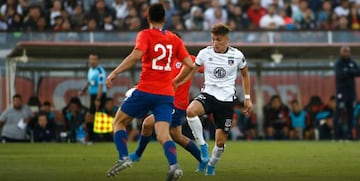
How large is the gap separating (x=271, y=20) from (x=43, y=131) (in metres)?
7.73

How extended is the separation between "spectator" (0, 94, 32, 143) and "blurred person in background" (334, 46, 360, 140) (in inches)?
317

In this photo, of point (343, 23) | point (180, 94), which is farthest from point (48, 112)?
point (180, 94)

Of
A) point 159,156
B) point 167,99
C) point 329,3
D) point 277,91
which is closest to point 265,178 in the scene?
point 167,99

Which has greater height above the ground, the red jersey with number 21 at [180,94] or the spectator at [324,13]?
the spectator at [324,13]

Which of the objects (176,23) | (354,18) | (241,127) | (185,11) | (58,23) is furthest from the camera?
(354,18)

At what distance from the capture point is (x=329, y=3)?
3180 cm

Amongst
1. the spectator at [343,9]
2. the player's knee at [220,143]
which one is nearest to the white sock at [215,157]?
the player's knee at [220,143]

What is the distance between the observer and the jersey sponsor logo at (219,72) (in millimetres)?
14875

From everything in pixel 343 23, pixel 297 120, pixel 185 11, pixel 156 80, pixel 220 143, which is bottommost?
pixel 297 120

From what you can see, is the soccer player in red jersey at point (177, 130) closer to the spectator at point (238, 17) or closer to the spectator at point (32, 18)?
the spectator at point (32, 18)

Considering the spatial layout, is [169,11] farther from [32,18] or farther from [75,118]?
[75,118]

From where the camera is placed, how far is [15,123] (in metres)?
26.4

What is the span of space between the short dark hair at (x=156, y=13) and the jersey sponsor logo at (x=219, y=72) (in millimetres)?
2683

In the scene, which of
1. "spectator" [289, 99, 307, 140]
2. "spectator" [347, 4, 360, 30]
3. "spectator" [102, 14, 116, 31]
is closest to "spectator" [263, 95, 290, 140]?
"spectator" [289, 99, 307, 140]
